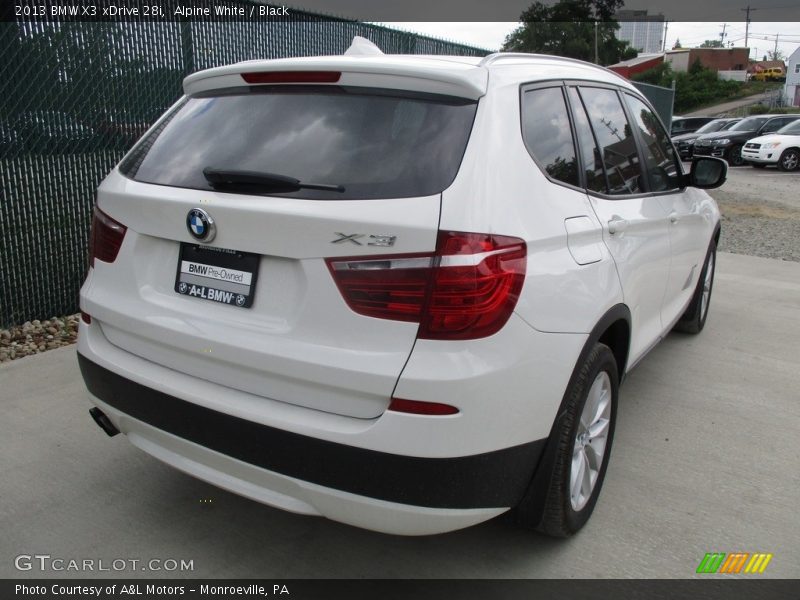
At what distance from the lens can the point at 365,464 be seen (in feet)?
6.74

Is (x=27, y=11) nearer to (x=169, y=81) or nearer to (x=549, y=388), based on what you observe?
(x=169, y=81)

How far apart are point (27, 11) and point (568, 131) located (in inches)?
162

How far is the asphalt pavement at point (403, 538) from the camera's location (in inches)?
103

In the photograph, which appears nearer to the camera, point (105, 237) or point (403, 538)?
point (105, 237)

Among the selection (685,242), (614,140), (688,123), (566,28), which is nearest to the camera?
(614,140)

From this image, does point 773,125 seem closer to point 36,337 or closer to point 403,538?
point 36,337

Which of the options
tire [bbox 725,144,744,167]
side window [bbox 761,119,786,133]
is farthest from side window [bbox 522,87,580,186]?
side window [bbox 761,119,786,133]

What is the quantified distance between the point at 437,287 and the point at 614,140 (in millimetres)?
1743

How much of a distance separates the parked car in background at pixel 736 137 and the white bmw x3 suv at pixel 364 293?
23555 mm

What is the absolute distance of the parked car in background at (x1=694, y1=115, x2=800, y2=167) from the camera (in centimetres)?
2369

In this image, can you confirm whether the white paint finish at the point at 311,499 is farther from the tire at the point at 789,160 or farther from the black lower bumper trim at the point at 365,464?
the tire at the point at 789,160

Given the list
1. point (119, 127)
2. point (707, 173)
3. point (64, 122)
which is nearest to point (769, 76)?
point (707, 173)

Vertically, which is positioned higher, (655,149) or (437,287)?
(655,149)

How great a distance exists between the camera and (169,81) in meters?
5.85
